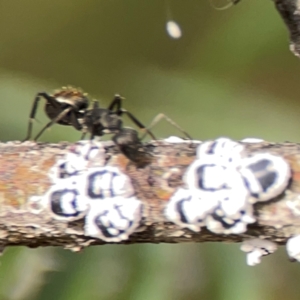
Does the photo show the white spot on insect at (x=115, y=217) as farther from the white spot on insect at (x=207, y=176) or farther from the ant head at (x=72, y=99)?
the ant head at (x=72, y=99)

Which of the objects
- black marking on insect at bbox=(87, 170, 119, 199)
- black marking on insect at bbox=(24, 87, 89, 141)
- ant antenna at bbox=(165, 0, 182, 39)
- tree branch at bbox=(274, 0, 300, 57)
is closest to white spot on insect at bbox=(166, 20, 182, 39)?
ant antenna at bbox=(165, 0, 182, 39)

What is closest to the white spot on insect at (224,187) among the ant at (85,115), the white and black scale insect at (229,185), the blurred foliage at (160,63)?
the white and black scale insect at (229,185)

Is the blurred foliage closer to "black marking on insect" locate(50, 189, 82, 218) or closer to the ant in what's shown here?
the ant

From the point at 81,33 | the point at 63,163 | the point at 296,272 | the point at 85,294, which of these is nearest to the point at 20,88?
the point at 81,33

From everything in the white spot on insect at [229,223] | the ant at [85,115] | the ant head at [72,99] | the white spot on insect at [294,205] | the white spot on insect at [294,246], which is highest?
the ant head at [72,99]

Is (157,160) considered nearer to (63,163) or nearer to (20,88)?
(63,163)

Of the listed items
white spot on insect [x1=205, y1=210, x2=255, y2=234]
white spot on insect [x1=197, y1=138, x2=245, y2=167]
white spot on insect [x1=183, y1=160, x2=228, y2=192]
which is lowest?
white spot on insect [x1=205, y1=210, x2=255, y2=234]

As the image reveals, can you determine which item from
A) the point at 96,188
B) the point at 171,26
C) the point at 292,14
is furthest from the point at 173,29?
the point at 96,188
